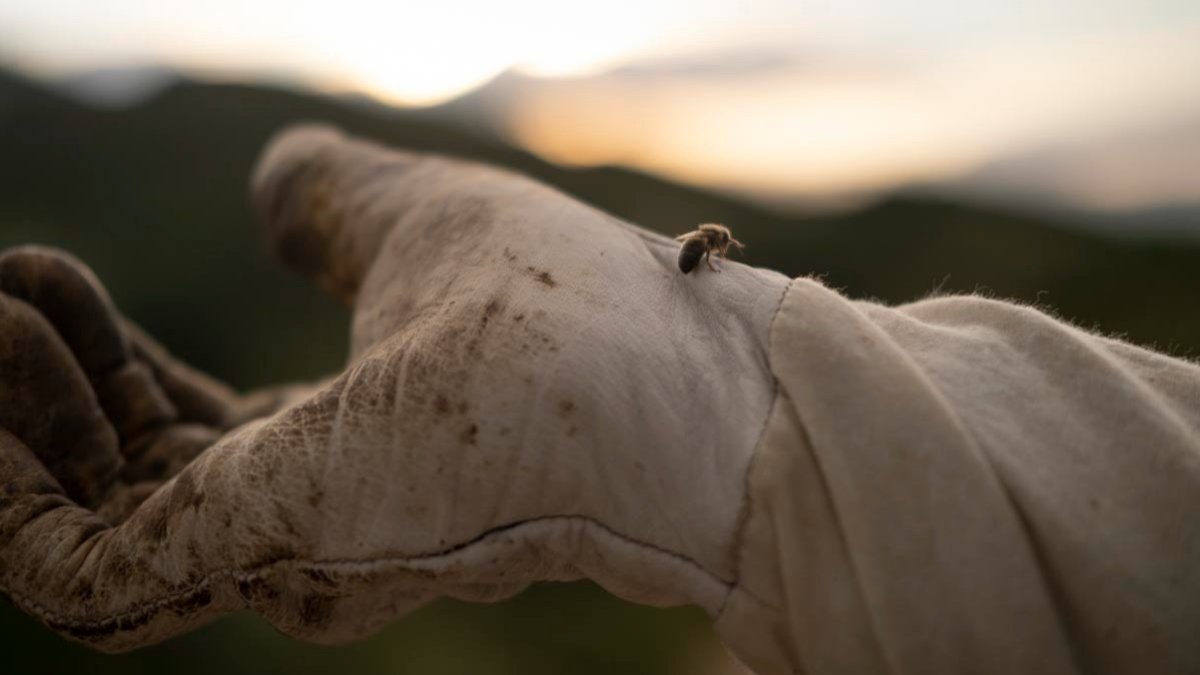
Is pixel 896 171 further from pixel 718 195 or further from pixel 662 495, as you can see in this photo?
pixel 662 495

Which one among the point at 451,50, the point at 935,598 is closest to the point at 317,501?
the point at 935,598

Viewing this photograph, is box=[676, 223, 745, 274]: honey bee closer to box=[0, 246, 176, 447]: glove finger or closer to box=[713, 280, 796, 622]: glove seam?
box=[713, 280, 796, 622]: glove seam

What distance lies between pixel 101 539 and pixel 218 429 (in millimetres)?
509

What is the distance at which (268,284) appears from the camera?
10.1 ft

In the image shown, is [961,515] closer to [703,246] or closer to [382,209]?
[703,246]

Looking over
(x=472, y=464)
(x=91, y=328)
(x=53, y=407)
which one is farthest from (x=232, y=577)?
(x=91, y=328)

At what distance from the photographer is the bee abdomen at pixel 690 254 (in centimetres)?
92

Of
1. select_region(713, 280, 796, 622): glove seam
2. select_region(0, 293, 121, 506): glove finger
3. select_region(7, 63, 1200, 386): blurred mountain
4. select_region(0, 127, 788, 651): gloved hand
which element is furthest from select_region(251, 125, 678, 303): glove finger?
select_region(7, 63, 1200, 386): blurred mountain

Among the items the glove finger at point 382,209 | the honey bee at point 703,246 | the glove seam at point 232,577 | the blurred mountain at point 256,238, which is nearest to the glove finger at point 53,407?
the glove seam at point 232,577

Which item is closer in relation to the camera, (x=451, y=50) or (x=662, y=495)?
(x=662, y=495)

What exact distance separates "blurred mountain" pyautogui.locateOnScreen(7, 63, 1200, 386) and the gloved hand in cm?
191

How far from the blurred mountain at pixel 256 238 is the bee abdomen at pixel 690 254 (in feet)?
6.06

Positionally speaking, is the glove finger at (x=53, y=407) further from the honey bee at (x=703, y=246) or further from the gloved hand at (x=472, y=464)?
the honey bee at (x=703, y=246)

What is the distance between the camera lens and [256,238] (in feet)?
10.3
